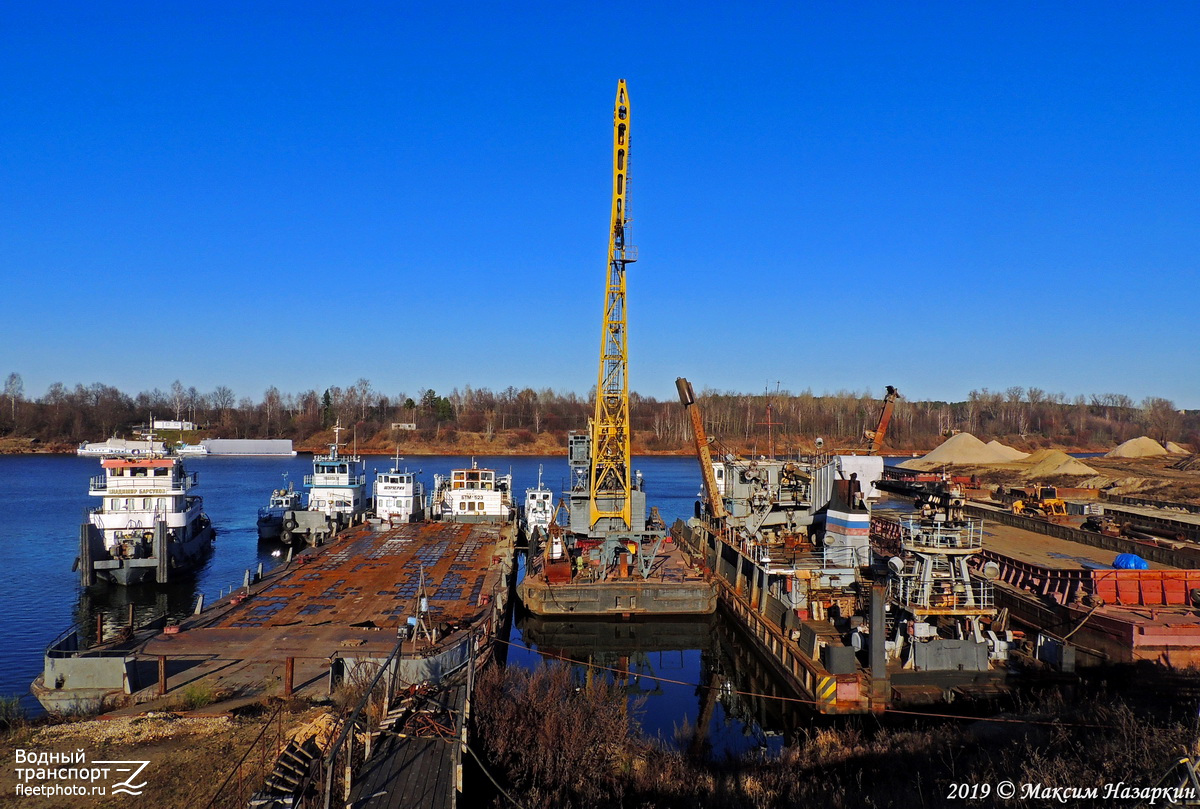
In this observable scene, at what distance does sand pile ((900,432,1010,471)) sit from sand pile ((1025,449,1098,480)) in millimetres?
16487

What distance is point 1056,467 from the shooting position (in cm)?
7888

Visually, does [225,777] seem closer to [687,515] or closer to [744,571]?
[744,571]

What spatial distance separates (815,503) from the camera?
113 ft

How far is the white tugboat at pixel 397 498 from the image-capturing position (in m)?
47.5

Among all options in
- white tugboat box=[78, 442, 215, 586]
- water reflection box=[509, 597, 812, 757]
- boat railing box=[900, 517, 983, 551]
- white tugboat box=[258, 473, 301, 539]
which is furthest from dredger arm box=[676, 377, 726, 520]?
white tugboat box=[78, 442, 215, 586]

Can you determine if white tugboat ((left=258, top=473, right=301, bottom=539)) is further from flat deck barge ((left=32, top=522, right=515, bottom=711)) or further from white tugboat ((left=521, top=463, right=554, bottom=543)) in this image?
white tugboat ((left=521, top=463, right=554, bottom=543))

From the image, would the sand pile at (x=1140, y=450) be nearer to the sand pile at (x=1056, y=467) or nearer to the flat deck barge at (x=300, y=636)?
the sand pile at (x=1056, y=467)

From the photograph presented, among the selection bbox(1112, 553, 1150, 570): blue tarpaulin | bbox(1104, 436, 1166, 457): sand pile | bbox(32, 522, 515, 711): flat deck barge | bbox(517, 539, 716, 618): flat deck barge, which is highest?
bbox(1104, 436, 1166, 457): sand pile

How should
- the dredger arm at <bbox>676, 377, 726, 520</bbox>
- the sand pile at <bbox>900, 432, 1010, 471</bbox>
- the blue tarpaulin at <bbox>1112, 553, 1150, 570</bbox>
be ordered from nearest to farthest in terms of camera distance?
1. the blue tarpaulin at <bbox>1112, 553, 1150, 570</bbox>
2. the dredger arm at <bbox>676, 377, 726, 520</bbox>
3. the sand pile at <bbox>900, 432, 1010, 471</bbox>

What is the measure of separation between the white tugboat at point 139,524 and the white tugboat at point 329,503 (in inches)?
276

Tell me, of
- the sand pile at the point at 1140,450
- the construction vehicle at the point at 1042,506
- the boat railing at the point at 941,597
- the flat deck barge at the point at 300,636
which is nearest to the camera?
the flat deck barge at the point at 300,636

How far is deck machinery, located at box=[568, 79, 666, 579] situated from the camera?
109ft

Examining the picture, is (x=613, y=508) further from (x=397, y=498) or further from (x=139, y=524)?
(x=139, y=524)

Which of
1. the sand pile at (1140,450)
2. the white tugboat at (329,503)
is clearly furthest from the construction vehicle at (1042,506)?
the sand pile at (1140,450)
